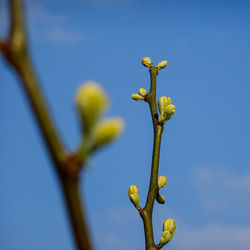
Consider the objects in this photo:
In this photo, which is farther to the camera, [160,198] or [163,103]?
[163,103]

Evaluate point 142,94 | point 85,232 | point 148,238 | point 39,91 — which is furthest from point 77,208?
point 142,94

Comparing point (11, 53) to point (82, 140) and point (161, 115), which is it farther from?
point (161, 115)

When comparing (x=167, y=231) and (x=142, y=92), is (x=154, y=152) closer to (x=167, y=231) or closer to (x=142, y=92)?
(x=167, y=231)

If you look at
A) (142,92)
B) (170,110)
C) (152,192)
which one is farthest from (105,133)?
(142,92)

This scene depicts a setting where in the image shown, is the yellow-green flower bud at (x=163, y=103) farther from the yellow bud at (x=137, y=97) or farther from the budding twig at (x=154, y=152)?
the yellow bud at (x=137, y=97)

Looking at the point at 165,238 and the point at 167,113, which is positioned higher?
the point at 167,113

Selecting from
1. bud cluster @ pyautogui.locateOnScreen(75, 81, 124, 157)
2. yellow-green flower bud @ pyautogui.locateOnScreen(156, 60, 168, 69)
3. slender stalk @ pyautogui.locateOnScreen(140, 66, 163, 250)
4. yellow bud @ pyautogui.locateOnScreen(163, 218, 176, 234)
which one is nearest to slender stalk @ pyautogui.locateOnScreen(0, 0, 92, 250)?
bud cluster @ pyautogui.locateOnScreen(75, 81, 124, 157)
